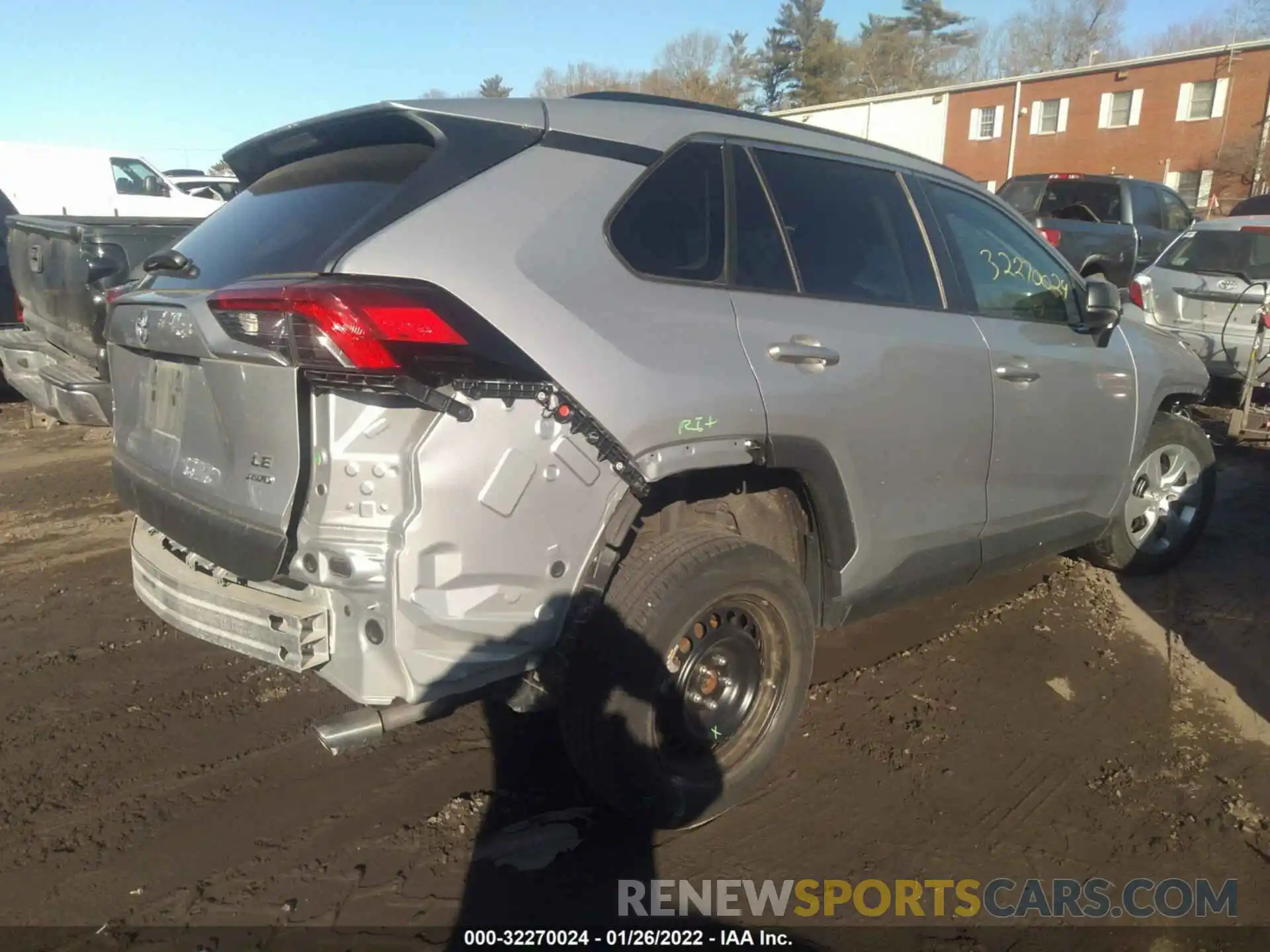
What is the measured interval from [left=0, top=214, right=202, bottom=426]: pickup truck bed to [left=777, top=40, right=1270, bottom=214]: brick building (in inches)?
1245

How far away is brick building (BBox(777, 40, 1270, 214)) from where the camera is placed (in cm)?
3002

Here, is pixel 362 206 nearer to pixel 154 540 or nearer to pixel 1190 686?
pixel 154 540

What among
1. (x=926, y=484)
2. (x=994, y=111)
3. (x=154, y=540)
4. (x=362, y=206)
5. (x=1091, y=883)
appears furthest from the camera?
(x=994, y=111)

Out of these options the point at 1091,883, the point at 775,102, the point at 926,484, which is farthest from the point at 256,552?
the point at 775,102

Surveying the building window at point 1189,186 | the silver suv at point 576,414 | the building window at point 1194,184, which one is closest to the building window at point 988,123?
the building window at point 1194,184

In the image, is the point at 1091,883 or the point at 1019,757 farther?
the point at 1019,757

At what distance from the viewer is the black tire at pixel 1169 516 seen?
4.83m

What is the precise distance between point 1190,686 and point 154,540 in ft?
13.3

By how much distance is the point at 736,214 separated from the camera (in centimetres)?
302

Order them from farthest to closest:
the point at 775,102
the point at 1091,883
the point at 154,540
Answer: the point at 775,102 < the point at 154,540 < the point at 1091,883

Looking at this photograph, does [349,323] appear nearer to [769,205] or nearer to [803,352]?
[803,352]

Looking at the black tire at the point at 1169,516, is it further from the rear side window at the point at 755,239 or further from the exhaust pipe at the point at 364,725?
the exhaust pipe at the point at 364,725

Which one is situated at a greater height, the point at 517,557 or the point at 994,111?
the point at 994,111

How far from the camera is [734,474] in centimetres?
298
